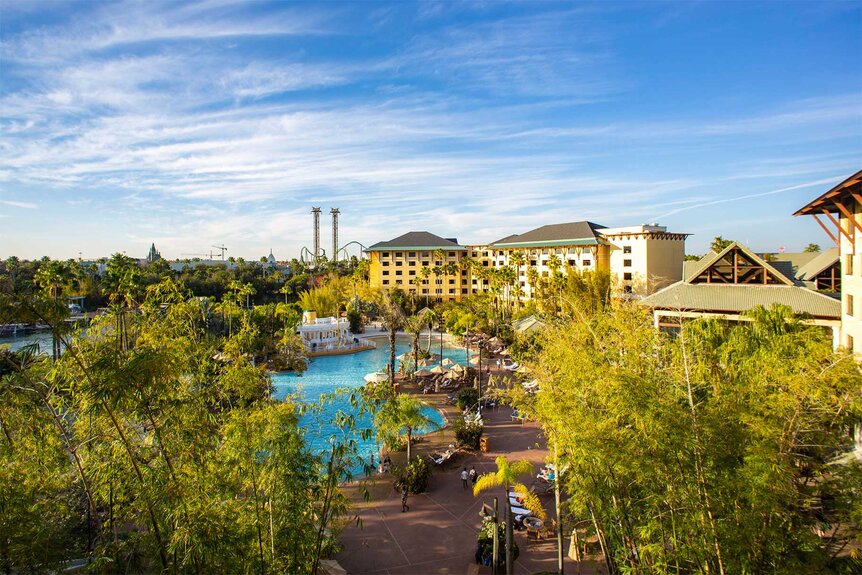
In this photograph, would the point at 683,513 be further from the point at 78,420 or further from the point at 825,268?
the point at 825,268

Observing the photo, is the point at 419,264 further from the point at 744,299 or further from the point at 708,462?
the point at 708,462

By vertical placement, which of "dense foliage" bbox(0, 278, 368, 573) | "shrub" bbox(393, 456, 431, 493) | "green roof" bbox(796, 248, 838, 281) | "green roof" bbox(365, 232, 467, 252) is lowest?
"shrub" bbox(393, 456, 431, 493)

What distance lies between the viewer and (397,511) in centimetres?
1293

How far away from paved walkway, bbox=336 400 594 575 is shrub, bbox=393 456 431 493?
248 mm

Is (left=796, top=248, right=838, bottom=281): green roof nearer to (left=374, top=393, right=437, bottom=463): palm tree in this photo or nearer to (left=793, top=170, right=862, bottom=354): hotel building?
(left=793, top=170, right=862, bottom=354): hotel building

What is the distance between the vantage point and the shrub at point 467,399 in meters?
22.1

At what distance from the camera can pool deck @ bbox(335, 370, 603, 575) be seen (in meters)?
10.5

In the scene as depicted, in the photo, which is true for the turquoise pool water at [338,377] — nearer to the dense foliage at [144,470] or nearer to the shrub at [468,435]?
the shrub at [468,435]

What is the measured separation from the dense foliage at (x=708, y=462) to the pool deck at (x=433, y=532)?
1935 millimetres

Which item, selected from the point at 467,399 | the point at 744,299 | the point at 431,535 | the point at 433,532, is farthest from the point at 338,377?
the point at 744,299


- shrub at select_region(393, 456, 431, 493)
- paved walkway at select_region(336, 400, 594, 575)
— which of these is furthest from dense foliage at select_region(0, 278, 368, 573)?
shrub at select_region(393, 456, 431, 493)

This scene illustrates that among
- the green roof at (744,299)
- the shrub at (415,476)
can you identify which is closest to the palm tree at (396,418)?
the shrub at (415,476)

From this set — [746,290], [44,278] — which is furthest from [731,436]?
[44,278]

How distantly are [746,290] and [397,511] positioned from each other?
760 inches
